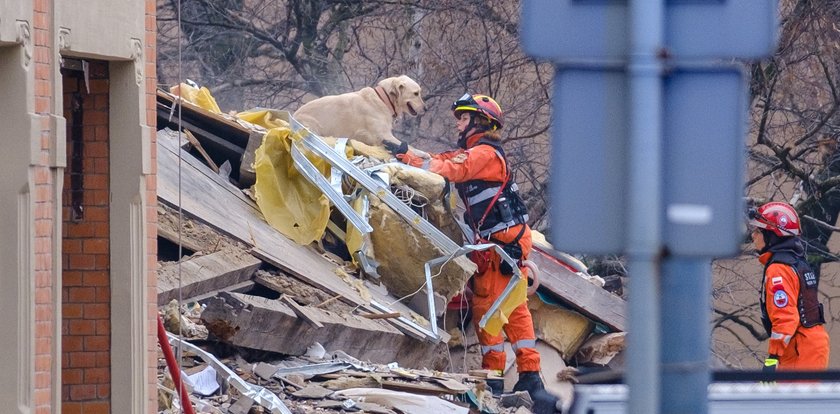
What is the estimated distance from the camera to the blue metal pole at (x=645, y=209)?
9.18 feet

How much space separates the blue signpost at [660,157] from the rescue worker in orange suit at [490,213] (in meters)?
8.27

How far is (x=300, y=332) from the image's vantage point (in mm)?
9469

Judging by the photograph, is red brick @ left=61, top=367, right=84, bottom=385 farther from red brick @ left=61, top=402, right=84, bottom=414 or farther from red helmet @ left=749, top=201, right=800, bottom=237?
red helmet @ left=749, top=201, right=800, bottom=237

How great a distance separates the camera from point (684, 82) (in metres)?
2.86

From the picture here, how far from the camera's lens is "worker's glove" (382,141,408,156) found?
11875 mm

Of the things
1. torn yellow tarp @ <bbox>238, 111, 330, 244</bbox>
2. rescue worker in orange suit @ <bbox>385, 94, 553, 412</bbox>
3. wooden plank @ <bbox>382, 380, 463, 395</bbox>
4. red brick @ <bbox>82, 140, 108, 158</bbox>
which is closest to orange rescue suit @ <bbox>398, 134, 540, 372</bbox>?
rescue worker in orange suit @ <bbox>385, 94, 553, 412</bbox>

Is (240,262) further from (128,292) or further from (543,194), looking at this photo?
(543,194)

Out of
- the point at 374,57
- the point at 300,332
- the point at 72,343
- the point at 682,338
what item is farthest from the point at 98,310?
the point at 374,57

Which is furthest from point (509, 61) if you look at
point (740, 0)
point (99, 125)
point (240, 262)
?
point (740, 0)

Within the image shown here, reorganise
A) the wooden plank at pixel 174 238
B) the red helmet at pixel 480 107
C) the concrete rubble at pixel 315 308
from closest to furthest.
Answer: the concrete rubble at pixel 315 308
the wooden plank at pixel 174 238
the red helmet at pixel 480 107

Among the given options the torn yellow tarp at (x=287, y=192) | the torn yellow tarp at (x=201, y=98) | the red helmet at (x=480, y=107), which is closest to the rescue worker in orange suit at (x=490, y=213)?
the red helmet at (x=480, y=107)

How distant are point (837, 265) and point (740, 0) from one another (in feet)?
57.4

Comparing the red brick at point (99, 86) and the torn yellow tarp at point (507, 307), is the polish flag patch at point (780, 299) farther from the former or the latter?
the red brick at point (99, 86)

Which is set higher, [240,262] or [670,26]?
[670,26]
